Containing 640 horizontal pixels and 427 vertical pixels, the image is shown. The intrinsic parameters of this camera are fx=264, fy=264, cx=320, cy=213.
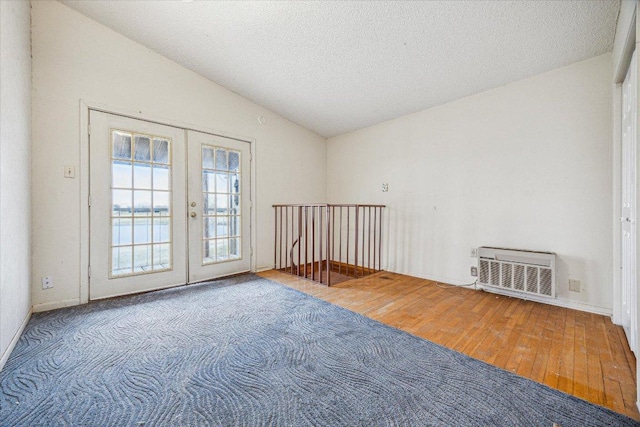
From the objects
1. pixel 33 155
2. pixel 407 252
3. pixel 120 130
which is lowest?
pixel 407 252

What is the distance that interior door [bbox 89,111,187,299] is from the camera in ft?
8.70

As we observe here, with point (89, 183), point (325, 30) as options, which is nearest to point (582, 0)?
point (325, 30)

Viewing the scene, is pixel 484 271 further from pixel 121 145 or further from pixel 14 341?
pixel 121 145

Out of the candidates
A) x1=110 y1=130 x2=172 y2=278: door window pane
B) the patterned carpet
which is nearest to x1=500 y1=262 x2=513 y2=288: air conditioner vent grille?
the patterned carpet

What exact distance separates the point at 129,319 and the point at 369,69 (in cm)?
326

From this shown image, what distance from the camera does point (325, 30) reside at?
2354 millimetres

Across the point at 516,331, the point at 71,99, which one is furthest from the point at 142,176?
the point at 516,331

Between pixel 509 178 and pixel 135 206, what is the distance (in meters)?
4.03

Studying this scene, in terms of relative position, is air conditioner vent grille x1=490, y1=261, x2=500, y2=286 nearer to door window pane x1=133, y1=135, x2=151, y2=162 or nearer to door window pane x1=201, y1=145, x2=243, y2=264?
door window pane x1=201, y1=145, x2=243, y2=264

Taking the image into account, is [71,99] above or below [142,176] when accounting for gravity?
above

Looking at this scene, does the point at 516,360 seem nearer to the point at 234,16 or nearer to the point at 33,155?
the point at 234,16

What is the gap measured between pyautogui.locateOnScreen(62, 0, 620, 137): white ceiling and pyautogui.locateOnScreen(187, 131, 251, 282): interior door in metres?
0.89

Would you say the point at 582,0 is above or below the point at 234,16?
below

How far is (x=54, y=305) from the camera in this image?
242 centimetres
